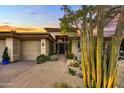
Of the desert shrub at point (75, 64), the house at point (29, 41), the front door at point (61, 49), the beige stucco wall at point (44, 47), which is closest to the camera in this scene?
the desert shrub at point (75, 64)

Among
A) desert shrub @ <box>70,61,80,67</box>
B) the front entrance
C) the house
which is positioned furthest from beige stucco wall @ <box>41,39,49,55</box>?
desert shrub @ <box>70,61,80,67</box>

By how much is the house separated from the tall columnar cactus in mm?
7367

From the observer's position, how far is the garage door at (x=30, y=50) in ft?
46.3

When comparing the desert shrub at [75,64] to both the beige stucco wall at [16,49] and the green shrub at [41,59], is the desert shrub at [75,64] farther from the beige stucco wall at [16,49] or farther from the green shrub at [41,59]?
the beige stucco wall at [16,49]

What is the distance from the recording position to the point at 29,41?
47.4ft

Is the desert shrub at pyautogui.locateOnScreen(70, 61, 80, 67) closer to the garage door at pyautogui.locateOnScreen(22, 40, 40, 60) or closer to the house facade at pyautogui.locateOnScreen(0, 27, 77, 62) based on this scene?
the house facade at pyautogui.locateOnScreen(0, 27, 77, 62)

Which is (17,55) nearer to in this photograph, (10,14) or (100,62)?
(10,14)

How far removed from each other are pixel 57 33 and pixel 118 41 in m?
8.43

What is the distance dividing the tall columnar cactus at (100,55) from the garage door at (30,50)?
8293 millimetres

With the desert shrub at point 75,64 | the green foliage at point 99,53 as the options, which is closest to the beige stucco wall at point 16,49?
the desert shrub at point 75,64

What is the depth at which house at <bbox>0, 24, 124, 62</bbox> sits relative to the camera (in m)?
13.8

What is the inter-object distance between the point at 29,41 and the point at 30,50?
0.58 m

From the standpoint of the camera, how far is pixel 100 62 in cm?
555
